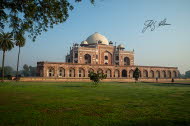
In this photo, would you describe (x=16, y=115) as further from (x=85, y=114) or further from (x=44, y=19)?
(x=44, y=19)

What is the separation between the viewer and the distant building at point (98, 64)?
56469 mm

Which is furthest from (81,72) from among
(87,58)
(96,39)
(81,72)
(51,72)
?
(96,39)

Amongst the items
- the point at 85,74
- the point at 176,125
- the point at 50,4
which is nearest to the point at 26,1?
the point at 50,4

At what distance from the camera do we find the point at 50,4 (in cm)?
1138

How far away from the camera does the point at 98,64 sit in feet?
206

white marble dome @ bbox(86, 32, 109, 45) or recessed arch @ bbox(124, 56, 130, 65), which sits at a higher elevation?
white marble dome @ bbox(86, 32, 109, 45)

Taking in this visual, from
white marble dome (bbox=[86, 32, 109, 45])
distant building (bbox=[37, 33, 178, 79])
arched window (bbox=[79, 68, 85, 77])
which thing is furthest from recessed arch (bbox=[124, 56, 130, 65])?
arched window (bbox=[79, 68, 85, 77])

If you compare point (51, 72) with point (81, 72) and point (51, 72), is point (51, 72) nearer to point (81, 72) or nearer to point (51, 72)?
point (51, 72)

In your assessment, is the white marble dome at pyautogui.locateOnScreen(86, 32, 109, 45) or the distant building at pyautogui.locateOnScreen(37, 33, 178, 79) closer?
the distant building at pyautogui.locateOnScreen(37, 33, 178, 79)

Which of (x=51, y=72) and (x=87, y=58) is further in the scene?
(x=87, y=58)

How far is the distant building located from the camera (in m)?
56.5

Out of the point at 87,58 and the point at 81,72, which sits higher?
the point at 87,58

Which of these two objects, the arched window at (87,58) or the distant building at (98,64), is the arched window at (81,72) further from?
the arched window at (87,58)

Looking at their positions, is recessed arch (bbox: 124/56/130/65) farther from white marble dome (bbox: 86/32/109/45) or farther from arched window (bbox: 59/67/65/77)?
arched window (bbox: 59/67/65/77)
